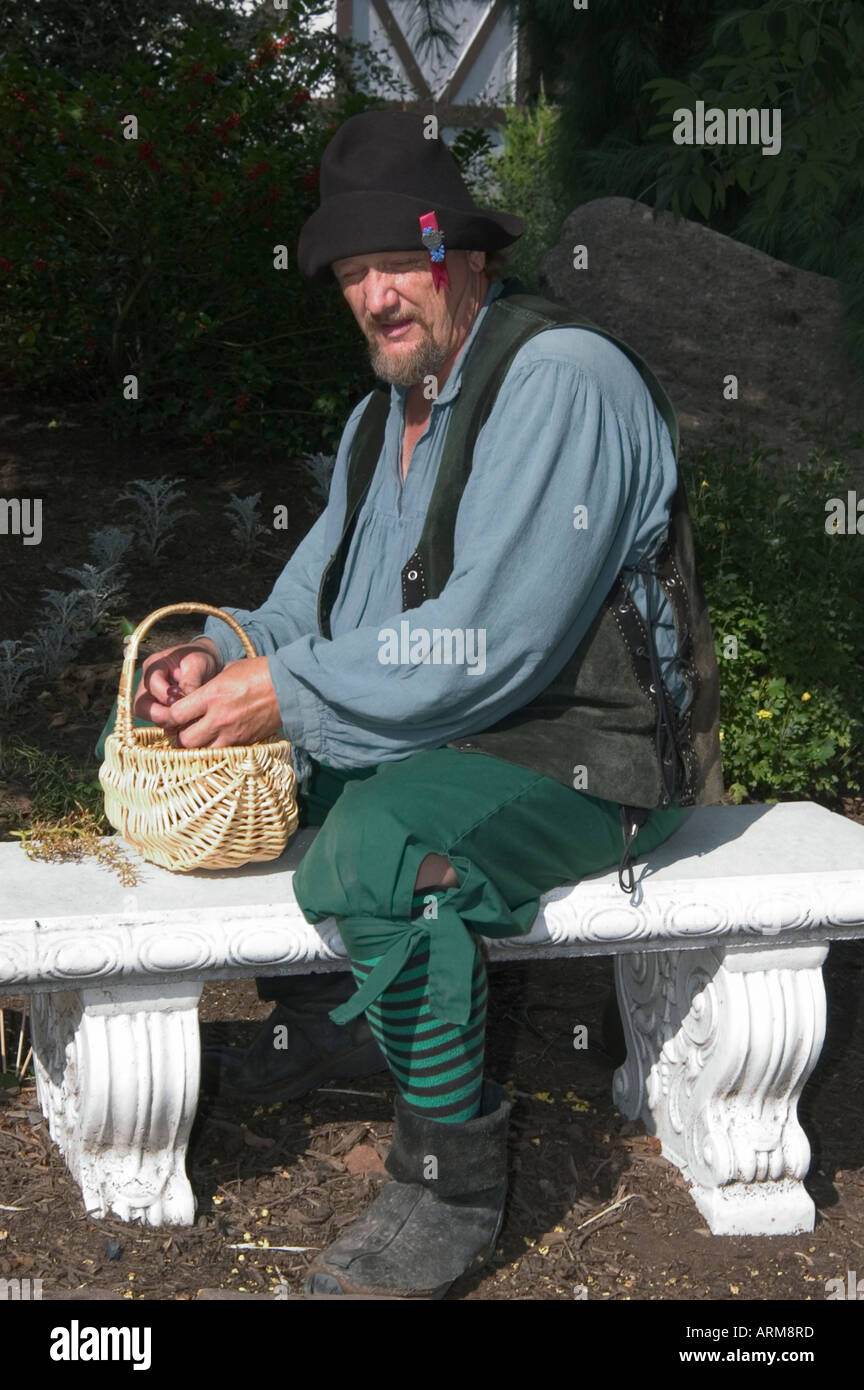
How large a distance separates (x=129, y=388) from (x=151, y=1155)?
15.2 feet

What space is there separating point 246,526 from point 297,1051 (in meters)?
3.25

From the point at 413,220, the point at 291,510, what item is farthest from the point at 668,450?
the point at 291,510

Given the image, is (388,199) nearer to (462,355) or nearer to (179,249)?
(462,355)

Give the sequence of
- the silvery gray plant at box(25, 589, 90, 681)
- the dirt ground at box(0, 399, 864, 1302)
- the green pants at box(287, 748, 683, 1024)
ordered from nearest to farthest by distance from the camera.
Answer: the green pants at box(287, 748, 683, 1024)
the dirt ground at box(0, 399, 864, 1302)
the silvery gray plant at box(25, 589, 90, 681)

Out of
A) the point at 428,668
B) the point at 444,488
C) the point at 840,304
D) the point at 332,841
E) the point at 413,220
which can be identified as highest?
the point at 840,304

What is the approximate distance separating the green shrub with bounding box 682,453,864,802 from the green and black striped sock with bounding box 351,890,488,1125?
2159mm

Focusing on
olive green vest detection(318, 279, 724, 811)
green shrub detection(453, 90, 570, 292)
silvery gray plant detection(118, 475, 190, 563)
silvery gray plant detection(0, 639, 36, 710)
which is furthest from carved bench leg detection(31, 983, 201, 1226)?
green shrub detection(453, 90, 570, 292)

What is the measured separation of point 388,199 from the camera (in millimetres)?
2822

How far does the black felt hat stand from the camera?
111 inches

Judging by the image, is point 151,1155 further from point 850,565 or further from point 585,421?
point 850,565

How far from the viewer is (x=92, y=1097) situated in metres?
2.74

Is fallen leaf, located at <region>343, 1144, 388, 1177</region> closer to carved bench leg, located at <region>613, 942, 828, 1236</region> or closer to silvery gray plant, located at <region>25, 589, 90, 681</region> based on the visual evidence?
carved bench leg, located at <region>613, 942, 828, 1236</region>

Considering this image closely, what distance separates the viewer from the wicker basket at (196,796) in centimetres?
268

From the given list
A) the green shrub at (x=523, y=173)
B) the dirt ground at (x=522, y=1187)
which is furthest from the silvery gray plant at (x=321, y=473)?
the green shrub at (x=523, y=173)
